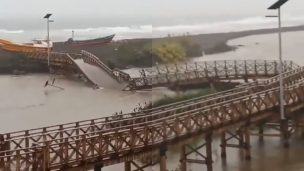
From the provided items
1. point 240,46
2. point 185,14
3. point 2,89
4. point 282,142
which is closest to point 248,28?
point 240,46

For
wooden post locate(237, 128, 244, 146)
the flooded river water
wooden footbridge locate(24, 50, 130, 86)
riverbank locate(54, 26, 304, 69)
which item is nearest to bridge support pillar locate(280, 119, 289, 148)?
the flooded river water

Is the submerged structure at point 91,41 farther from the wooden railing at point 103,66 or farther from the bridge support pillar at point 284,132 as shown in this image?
the bridge support pillar at point 284,132

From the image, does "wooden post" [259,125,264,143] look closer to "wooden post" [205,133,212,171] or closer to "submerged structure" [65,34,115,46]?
"wooden post" [205,133,212,171]

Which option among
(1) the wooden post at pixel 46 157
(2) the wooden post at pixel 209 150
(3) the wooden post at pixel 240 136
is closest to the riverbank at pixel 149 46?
(3) the wooden post at pixel 240 136

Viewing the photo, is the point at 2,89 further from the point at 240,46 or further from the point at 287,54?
the point at 287,54

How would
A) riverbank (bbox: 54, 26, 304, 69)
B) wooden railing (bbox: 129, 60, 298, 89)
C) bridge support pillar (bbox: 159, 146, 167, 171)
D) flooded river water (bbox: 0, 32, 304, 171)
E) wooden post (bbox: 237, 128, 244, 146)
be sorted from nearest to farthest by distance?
bridge support pillar (bbox: 159, 146, 167, 171), wooden post (bbox: 237, 128, 244, 146), flooded river water (bbox: 0, 32, 304, 171), wooden railing (bbox: 129, 60, 298, 89), riverbank (bbox: 54, 26, 304, 69)

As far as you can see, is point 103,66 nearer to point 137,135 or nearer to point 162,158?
point 162,158

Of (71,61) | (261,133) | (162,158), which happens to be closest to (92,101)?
(71,61)
